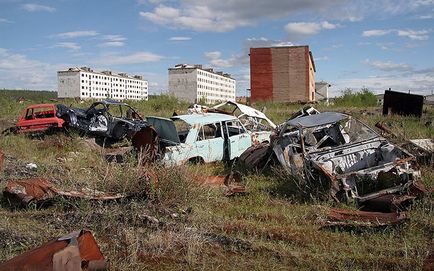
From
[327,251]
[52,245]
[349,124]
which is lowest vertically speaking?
[327,251]

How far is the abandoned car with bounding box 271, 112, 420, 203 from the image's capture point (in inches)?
273

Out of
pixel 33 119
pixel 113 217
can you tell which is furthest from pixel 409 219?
pixel 33 119

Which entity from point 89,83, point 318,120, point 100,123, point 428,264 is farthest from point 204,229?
point 89,83

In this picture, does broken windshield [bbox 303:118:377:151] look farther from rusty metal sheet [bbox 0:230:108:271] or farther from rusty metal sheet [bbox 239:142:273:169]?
rusty metal sheet [bbox 0:230:108:271]

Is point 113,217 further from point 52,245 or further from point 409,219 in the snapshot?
point 409,219

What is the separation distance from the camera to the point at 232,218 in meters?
6.32

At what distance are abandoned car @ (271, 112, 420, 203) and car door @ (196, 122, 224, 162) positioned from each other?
172 cm

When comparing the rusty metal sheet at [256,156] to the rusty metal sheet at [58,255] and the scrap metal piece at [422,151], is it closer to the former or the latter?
the scrap metal piece at [422,151]

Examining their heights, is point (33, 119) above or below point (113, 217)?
above

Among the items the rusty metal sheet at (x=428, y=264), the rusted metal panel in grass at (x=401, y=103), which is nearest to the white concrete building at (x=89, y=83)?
the rusted metal panel in grass at (x=401, y=103)

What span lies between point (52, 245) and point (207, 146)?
21.8 ft

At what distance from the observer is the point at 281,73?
41.1 meters

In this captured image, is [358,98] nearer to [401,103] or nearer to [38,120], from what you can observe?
[401,103]

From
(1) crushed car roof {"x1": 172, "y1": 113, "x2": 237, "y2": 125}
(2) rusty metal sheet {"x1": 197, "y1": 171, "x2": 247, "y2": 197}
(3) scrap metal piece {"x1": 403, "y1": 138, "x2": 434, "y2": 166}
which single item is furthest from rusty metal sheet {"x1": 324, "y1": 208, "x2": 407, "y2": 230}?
(1) crushed car roof {"x1": 172, "y1": 113, "x2": 237, "y2": 125}
